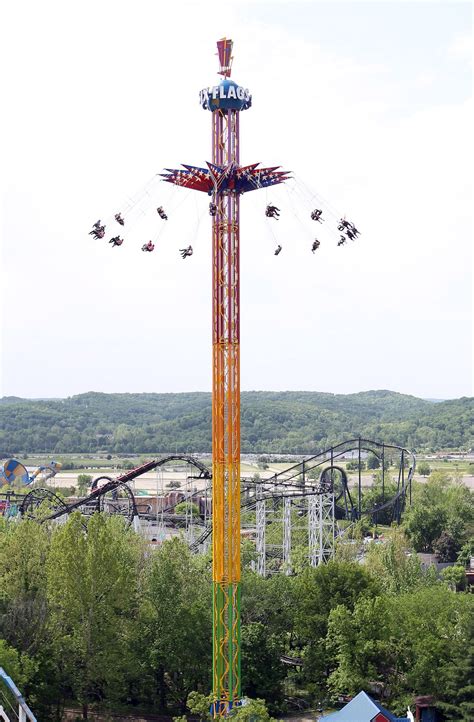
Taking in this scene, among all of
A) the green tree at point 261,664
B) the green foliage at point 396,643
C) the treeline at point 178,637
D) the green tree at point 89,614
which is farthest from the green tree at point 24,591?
the green foliage at point 396,643

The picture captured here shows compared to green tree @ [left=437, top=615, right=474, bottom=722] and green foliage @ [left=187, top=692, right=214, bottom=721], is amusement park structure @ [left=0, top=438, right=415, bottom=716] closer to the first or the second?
green tree @ [left=437, top=615, right=474, bottom=722]

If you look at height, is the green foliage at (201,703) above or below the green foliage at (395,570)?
below

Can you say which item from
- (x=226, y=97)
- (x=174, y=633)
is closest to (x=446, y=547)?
(x=174, y=633)

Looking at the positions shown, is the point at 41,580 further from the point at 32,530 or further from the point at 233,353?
the point at 233,353

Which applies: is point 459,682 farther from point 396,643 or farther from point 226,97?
point 226,97

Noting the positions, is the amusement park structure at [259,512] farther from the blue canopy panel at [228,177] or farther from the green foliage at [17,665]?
the blue canopy panel at [228,177]

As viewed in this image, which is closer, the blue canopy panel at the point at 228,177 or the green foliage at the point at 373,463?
the blue canopy panel at the point at 228,177

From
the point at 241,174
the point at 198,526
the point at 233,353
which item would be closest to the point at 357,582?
the point at 233,353
